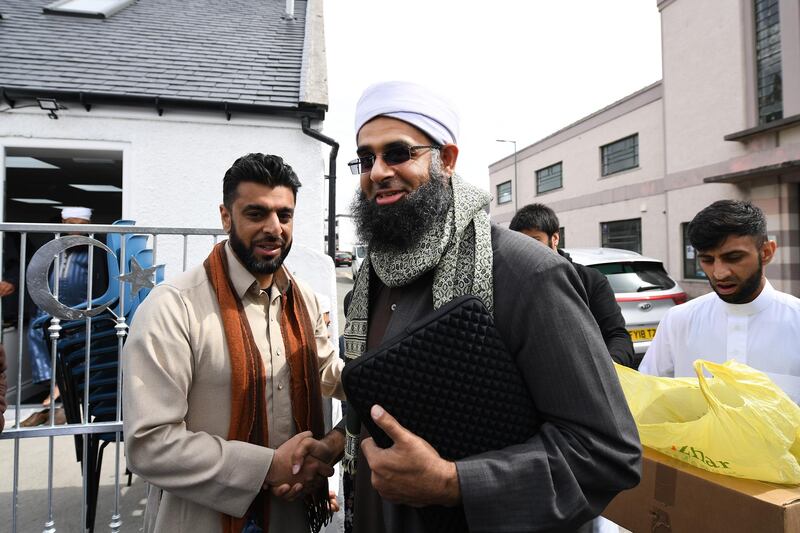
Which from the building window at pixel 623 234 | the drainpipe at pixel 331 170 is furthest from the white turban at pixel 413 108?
the building window at pixel 623 234

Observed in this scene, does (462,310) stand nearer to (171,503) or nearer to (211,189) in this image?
(171,503)

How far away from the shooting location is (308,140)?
6184mm

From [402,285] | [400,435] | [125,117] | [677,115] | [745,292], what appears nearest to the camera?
[400,435]

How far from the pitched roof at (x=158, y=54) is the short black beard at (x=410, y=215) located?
195 inches

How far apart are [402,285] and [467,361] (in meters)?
0.39

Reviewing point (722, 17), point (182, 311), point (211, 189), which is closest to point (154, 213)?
point (211, 189)

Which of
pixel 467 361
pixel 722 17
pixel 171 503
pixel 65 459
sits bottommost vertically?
pixel 65 459

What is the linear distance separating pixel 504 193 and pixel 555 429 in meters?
31.2

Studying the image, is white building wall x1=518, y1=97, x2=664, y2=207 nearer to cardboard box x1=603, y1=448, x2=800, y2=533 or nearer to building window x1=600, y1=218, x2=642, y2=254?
building window x1=600, y1=218, x2=642, y2=254

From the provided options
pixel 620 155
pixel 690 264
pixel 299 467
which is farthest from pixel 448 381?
pixel 620 155

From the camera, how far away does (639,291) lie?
5848 millimetres

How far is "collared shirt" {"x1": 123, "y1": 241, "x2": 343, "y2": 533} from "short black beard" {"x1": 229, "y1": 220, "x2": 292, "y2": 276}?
94mm

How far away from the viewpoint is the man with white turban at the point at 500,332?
41.6 inches

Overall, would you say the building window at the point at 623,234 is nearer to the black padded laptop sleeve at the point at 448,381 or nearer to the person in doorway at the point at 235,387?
the person in doorway at the point at 235,387
